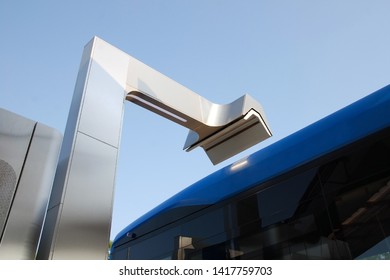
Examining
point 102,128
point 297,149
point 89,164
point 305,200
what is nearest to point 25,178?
point 89,164

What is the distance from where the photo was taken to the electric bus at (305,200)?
3.11m

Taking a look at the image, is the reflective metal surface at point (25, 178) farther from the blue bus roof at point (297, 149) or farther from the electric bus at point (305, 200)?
the blue bus roof at point (297, 149)

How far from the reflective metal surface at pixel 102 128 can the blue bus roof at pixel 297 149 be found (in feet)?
3.51

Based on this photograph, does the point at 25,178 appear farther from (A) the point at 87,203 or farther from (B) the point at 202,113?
(B) the point at 202,113

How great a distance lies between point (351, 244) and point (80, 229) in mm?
2464

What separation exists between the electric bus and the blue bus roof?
1 cm

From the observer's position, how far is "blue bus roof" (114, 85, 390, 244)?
3426 millimetres

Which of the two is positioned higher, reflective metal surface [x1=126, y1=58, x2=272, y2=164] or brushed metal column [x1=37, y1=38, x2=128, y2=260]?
reflective metal surface [x1=126, y1=58, x2=272, y2=164]

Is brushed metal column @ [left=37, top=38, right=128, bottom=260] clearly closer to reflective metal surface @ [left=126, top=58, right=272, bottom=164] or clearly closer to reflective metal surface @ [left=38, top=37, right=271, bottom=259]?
reflective metal surface @ [left=38, top=37, right=271, bottom=259]

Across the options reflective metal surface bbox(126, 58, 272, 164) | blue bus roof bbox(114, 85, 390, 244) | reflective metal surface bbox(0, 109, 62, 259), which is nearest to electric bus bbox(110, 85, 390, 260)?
blue bus roof bbox(114, 85, 390, 244)

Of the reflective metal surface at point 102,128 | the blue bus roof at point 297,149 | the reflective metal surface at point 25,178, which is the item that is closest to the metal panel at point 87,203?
the reflective metal surface at point 102,128

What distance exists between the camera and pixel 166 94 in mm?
2582

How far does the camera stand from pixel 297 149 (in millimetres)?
4023

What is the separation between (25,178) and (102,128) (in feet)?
1.67
